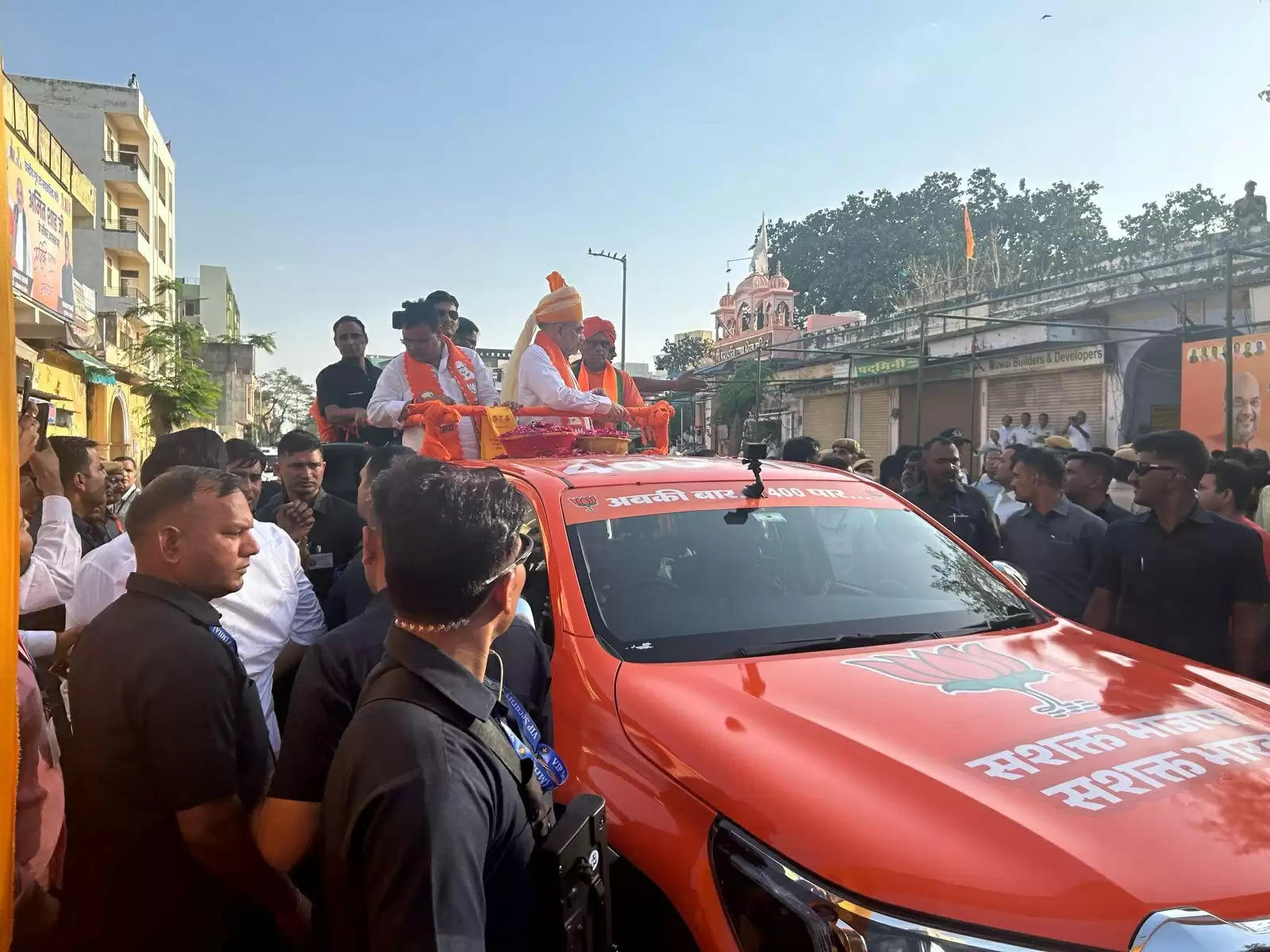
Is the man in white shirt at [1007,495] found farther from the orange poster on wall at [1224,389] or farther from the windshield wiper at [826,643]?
the orange poster on wall at [1224,389]

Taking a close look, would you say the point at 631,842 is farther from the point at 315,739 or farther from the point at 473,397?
the point at 473,397

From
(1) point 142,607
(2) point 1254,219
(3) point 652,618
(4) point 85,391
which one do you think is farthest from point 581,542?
(4) point 85,391

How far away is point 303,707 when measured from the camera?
1675 millimetres

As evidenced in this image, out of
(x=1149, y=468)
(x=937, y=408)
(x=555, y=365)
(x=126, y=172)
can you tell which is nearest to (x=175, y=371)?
(x=126, y=172)

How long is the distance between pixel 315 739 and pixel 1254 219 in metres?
22.0

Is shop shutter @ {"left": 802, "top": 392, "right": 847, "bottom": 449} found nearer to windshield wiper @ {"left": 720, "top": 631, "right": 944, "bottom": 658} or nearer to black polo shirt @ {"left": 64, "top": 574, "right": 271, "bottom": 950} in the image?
windshield wiper @ {"left": 720, "top": 631, "right": 944, "bottom": 658}

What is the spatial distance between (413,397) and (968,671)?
397 centimetres

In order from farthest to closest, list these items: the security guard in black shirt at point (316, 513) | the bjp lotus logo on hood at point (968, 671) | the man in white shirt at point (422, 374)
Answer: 1. the man in white shirt at point (422, 374)
2. the security guard in black shirt at point (316, 513)
3. the bjp lotus logo on hood at point (968, 671)

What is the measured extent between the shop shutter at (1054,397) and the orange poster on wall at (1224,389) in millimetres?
5609

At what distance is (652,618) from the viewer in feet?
8.47

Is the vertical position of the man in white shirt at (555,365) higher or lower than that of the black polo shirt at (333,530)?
higher

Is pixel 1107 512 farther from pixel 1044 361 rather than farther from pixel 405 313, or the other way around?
pixel 1044 361

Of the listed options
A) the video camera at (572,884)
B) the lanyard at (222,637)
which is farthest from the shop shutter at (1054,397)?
the video camera at (572,884)

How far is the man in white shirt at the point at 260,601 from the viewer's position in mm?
2660
